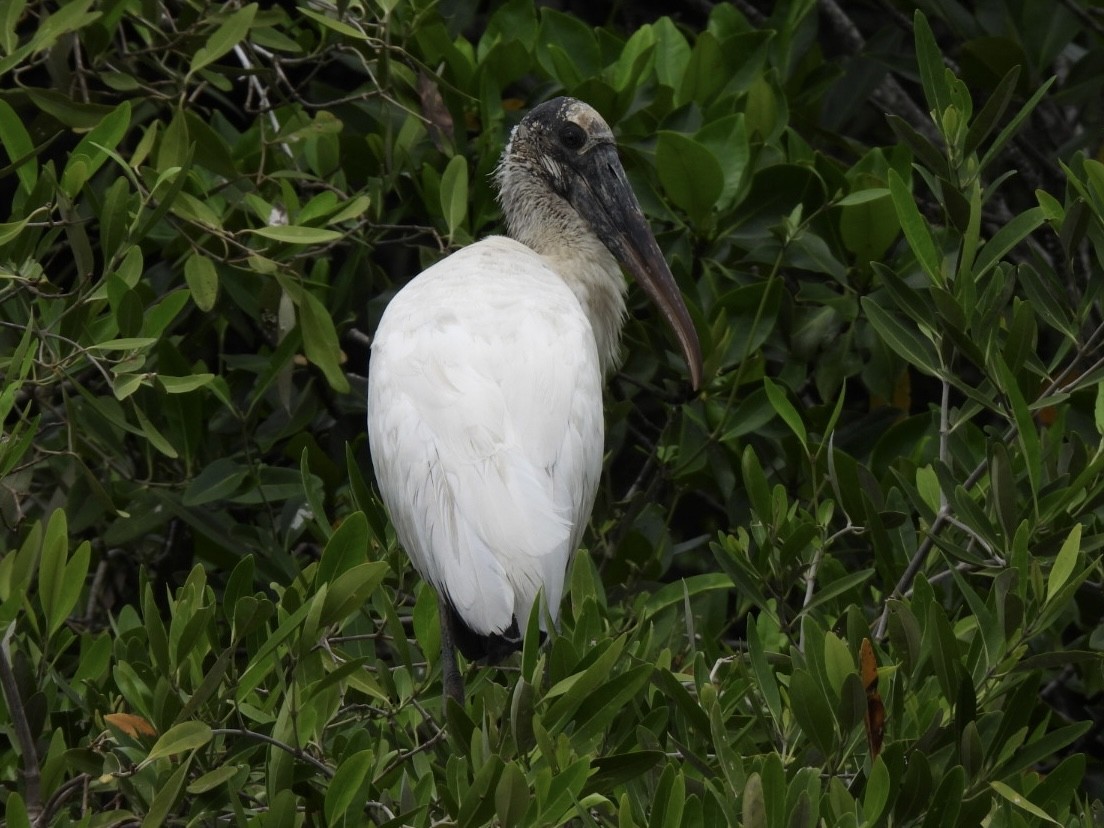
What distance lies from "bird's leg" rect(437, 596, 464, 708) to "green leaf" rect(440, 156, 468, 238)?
107cm

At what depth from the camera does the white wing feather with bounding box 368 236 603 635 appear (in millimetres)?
3250

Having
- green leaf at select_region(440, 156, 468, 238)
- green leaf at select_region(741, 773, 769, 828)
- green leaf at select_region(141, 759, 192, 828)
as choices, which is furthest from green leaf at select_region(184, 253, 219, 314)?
green leaf at select_region(741, 773, 769, 828)

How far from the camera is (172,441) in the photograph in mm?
3918

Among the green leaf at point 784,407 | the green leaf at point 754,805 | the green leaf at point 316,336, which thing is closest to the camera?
the green leaf at point 754,805

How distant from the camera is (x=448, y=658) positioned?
11.1 feet

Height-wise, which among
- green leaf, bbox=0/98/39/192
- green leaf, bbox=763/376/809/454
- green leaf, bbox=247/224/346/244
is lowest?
green leaf, bbox=763/376/809/454

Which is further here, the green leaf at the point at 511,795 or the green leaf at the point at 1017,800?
the green leaf at the point at 1017,800

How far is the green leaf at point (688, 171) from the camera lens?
3893 millimetres

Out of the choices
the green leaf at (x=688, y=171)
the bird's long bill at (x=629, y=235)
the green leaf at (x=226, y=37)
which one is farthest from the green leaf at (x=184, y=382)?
the green leaf at (x=688, y=171)

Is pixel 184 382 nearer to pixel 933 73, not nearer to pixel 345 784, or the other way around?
pixel 345 784

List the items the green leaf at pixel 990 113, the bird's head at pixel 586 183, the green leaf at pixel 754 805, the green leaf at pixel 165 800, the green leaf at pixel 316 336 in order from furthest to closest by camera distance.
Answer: the bird's head at pixel 586 183 < the green leaf at pixel 316 336 < the green leaf at pixel 990 113 < the green leaf at pixel 165 800 < the green leaf at pixel 754 805

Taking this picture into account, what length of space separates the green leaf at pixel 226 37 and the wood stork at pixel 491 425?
0.70m

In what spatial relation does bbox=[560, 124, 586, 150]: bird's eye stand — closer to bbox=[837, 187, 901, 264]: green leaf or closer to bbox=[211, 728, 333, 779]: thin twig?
bbox=[837, 187, 901, 264]: green leaf

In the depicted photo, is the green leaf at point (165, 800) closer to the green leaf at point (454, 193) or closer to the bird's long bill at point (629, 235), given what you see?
the bird's long bill at point (629, 235)
